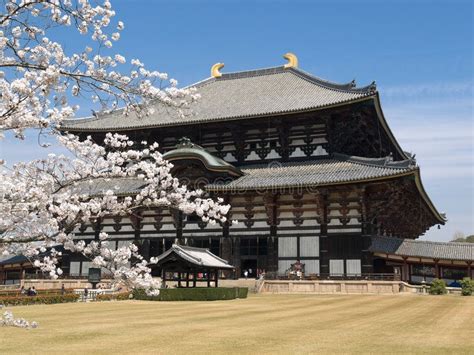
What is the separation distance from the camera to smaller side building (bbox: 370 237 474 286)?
4169 cm

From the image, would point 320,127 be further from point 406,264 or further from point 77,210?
point 77,210

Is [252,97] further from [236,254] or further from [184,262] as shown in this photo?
[184,262]

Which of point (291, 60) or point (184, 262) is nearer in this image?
point (184, 262)

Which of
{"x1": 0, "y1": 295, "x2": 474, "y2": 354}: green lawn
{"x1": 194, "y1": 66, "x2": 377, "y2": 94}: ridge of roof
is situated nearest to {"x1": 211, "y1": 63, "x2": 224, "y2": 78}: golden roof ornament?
{"x1": 194, "y1": 66, "x2": 377, "y2": 94}: ridge of roof

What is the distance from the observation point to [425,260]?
1706 inches

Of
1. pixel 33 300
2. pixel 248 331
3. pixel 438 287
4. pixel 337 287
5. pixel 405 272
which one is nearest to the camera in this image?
pixel 248 331

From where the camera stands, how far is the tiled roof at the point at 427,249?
134 feet

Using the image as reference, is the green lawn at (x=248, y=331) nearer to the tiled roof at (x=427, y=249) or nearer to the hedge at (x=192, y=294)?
the hedge at (x=192, y=294)

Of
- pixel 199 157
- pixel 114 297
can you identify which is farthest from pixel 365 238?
pixel 114 297

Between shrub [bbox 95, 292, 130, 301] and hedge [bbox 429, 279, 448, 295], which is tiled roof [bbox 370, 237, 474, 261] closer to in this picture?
hedge [bbox 429, 279, 448, 295]

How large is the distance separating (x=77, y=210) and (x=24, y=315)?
550 inches

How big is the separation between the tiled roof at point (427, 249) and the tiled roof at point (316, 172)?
18.9ft

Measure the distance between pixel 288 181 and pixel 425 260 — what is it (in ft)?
46.4

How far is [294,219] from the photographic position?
39281 millimetres
